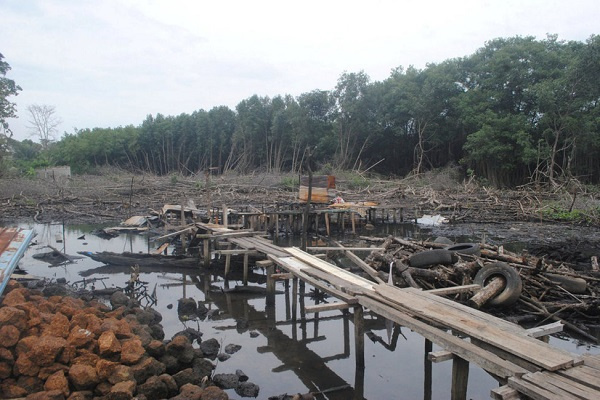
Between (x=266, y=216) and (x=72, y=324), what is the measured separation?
1279 centimetres

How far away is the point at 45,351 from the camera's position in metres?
5.09

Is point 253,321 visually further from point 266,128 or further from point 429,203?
point 266,128

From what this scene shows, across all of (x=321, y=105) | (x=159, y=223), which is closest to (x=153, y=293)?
(x=159, y=223)

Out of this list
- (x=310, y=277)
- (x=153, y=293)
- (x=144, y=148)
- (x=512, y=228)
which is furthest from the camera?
(x=144, y=148)

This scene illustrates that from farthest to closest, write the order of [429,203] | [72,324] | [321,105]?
[321,105], [429,203], [72,324]

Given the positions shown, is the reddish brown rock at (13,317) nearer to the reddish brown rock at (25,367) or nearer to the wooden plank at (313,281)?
the reddish brown rock at (25,367)

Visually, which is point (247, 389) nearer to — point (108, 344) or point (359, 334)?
point (359, 334)

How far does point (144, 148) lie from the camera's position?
5453cm

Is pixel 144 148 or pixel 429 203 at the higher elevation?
pixel 144 148

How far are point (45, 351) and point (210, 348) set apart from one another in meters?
2.54

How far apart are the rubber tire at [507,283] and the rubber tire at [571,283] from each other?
3.82 ft

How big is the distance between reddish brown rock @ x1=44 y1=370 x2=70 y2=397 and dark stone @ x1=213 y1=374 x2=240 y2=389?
1.87 meters

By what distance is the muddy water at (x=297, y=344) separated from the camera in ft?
20.9

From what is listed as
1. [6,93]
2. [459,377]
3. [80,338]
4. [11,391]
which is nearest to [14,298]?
[80,338]
